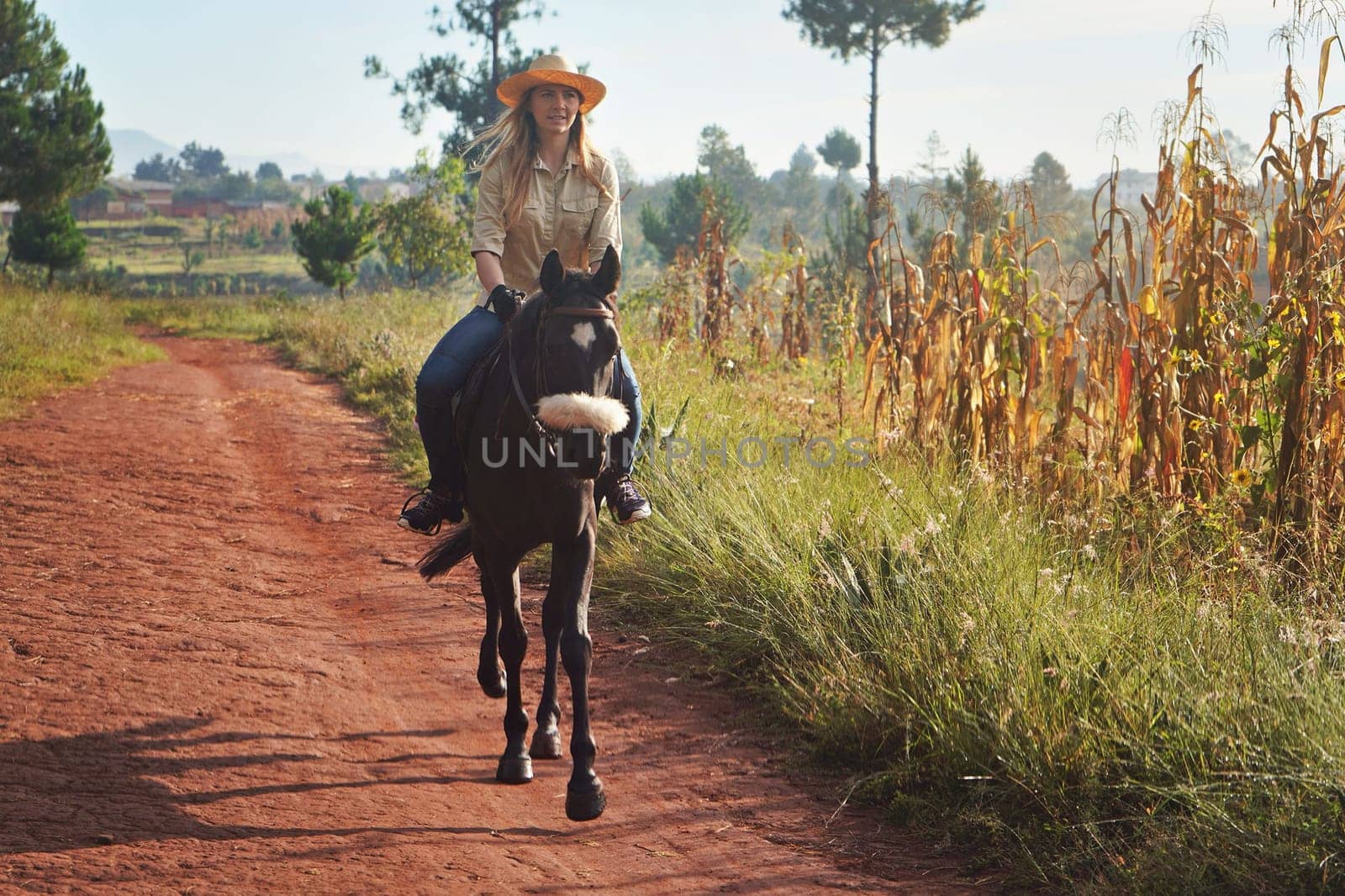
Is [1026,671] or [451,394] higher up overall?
[451,394]

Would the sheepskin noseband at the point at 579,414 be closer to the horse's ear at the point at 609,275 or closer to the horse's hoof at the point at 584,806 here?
the horse's ear at the point at 609,275

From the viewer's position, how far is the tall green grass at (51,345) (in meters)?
13.8

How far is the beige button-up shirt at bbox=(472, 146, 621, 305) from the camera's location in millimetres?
5375

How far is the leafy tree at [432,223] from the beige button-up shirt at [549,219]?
996 inches

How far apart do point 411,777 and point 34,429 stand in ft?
29.3

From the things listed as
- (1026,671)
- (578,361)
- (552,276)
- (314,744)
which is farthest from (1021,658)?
(314,744)

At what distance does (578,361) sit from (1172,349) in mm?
3802

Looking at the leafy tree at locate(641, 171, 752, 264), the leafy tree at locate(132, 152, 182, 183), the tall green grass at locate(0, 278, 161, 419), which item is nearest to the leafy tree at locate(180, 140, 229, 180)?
the leafy tree at locate(132, 152, 182, 183)

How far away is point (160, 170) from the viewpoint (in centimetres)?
17912

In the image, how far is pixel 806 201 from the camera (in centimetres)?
13438

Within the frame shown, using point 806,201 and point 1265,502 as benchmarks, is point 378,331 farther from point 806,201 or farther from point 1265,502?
point 806,201

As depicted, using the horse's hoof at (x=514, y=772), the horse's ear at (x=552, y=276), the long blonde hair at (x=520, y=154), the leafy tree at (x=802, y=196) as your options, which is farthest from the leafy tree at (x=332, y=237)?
the leafy tree at (x=802, y=196)

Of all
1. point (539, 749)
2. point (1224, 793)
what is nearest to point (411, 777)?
point (539, 749)

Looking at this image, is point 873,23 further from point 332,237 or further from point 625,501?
point 625,501
